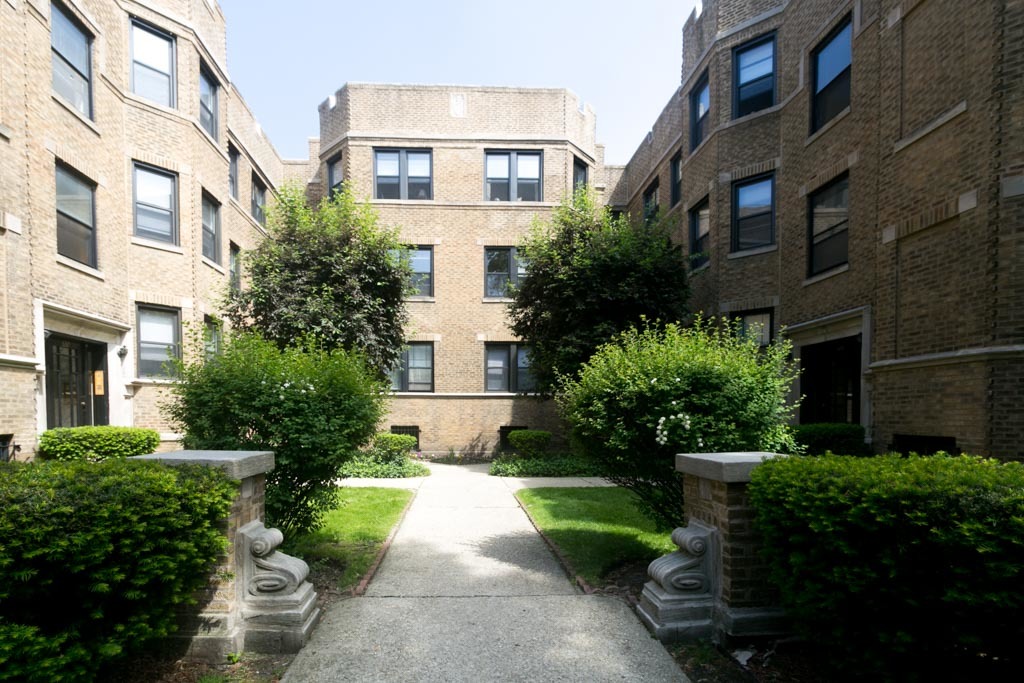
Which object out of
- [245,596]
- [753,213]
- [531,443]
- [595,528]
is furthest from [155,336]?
[753,213]

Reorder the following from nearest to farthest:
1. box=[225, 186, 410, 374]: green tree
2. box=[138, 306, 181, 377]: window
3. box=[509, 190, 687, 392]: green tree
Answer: box=[225, 186, 410, 374]: green tree < box=[509, 190, 687, 392]: green tree < box=[138, 306, 181, 377]: window

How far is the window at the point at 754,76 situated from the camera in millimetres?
12156

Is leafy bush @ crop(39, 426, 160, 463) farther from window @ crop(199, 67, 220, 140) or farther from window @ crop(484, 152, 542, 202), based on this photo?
window @ crop(484, 152, 542, 202)

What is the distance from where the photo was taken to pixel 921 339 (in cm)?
771

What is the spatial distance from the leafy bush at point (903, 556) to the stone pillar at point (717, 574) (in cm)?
43

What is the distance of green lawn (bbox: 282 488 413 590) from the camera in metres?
5.37

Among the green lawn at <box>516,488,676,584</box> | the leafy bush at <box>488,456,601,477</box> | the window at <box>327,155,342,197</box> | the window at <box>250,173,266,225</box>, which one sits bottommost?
the leafy bush at <box>488,456,601,477</box>

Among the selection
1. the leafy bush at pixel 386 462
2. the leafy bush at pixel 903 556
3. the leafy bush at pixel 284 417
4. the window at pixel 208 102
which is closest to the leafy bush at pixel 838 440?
the leafy bush at pixel 903 556

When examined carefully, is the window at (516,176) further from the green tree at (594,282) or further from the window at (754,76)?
the window at (754,76)

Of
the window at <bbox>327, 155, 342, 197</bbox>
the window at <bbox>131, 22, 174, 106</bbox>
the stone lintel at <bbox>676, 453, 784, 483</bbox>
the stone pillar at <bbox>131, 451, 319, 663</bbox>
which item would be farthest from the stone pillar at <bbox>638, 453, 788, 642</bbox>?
the window at <bbox>327, 155, 342, 197</bbox>

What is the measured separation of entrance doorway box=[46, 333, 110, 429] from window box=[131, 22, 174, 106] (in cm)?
612

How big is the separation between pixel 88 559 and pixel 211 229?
13.6 m

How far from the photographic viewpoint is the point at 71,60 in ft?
32.7

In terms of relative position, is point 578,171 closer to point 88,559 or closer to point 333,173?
point 333,173
